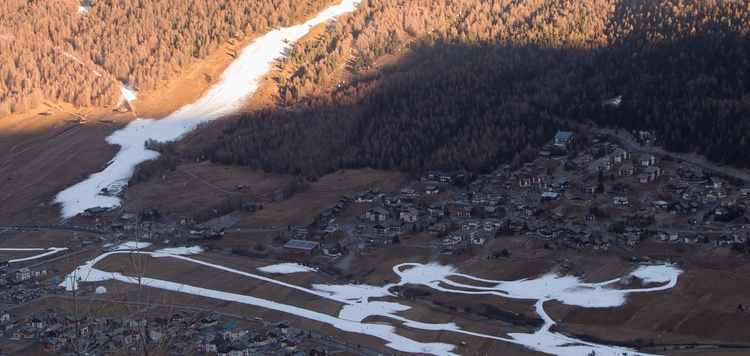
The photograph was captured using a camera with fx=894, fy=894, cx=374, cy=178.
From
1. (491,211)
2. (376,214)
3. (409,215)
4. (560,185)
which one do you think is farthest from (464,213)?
(560,185)

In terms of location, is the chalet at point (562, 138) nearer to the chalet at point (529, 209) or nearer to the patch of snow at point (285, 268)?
the chalet at point (529, 209)

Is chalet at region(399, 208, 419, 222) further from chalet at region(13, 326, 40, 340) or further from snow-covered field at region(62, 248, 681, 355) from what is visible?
chalet at region(13, 326, 40, 340)

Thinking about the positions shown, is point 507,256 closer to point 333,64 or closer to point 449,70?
point 449,70

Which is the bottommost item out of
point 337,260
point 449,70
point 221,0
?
point 337,260

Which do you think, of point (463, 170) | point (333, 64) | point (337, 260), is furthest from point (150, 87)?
point (337, 260)

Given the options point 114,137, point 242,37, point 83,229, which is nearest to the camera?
point 83,229

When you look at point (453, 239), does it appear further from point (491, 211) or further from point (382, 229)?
point (382, 229)

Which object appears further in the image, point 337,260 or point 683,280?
point 337,260

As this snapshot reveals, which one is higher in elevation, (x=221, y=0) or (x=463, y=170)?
(x=221, y=0)
